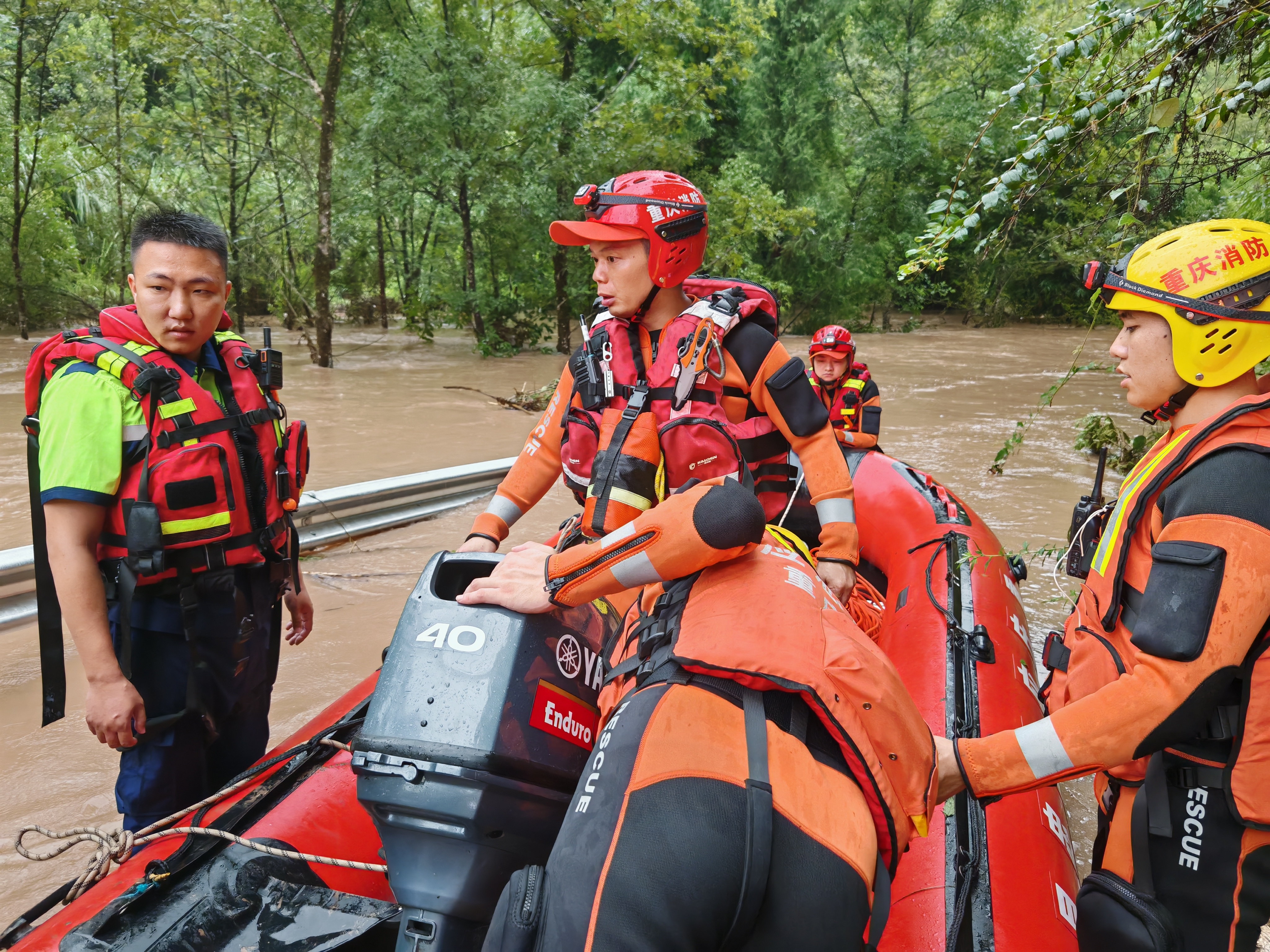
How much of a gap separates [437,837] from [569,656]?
42 centimetres

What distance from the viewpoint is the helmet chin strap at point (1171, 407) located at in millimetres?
1552

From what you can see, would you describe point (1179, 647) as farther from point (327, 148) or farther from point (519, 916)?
point (327, 148)

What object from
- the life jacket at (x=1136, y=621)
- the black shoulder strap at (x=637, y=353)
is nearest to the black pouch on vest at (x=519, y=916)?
the life jacket at (x=1136, y=621)

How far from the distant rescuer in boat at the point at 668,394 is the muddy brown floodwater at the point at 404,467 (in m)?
1.93

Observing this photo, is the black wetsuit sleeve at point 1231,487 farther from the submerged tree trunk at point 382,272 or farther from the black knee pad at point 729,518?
the submerged tree trunk at point 382,272

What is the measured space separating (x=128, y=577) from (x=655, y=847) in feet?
5.08

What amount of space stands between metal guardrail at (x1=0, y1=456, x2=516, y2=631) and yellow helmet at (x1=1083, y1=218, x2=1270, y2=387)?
3813mm

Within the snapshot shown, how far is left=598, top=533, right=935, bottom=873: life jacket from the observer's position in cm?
113

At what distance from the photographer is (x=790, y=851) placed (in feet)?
3.32

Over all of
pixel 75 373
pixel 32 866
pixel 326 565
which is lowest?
pixel 32 866

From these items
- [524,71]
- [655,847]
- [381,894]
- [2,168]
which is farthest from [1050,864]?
[2,168]

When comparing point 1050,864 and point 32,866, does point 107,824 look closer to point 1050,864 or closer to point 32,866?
point 32,866

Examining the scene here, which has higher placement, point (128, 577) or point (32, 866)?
point (128, 577)

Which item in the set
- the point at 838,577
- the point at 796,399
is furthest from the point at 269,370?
the point at 838,577
